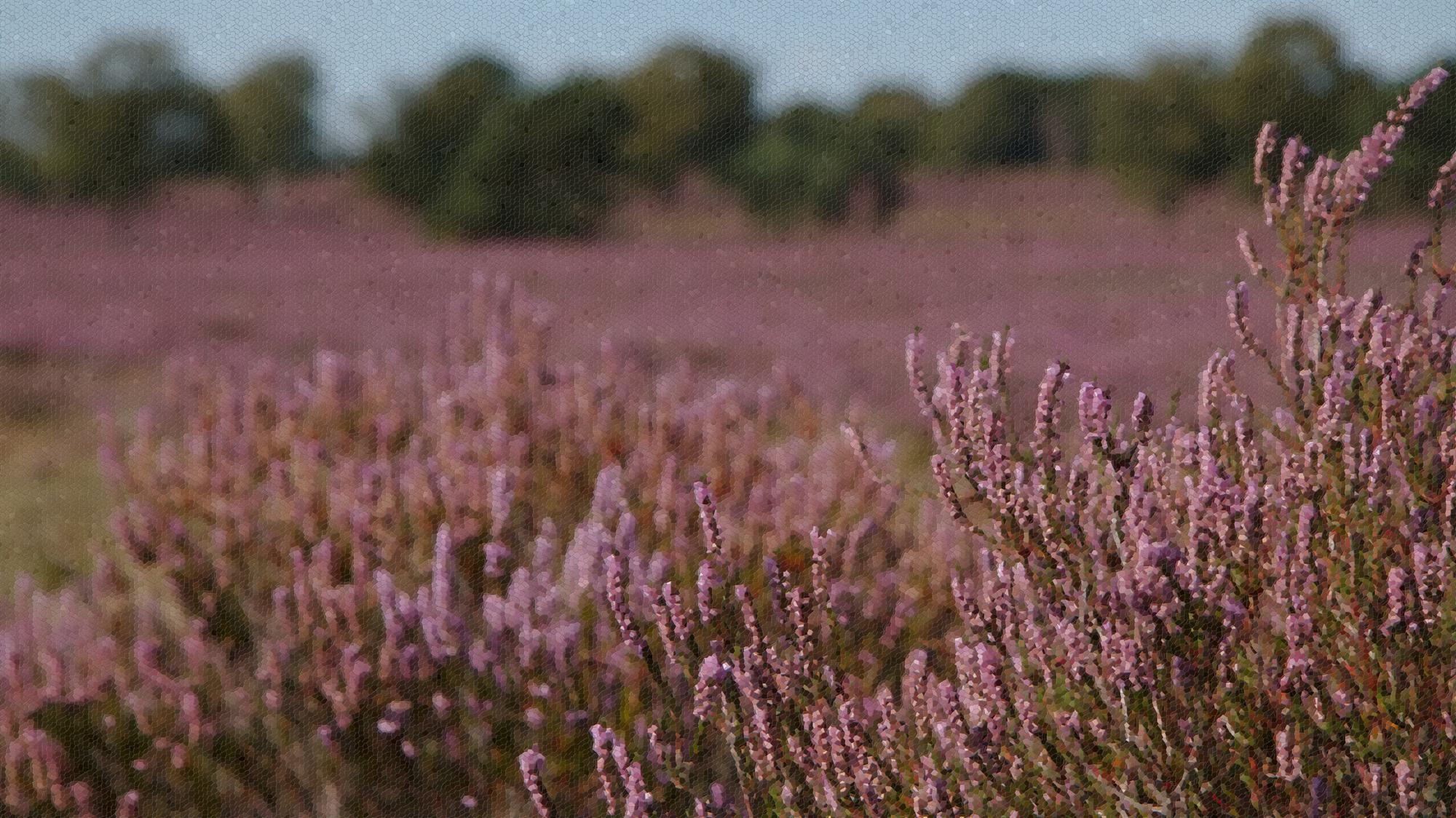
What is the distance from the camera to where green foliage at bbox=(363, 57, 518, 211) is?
74.3ft

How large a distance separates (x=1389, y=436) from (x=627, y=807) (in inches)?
43.3

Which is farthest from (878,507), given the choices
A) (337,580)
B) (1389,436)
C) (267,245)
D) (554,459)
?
(267,245)

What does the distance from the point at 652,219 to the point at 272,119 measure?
24.6ft

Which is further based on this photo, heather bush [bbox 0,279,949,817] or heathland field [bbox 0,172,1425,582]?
heathland field [bbox 0,172,1425,582]

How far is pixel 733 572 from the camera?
10.5ft

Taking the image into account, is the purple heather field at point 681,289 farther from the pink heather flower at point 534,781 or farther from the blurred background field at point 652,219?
the pink heather flower at point 534,781

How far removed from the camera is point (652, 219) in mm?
27516

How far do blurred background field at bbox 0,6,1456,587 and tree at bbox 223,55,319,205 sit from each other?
0.42 feet

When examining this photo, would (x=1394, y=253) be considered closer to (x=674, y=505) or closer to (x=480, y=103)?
(x=674, y=505)

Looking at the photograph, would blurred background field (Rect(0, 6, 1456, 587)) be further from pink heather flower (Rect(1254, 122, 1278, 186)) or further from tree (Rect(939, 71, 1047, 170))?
pink heather flower (Rect(1254, 122, 1278, 186))

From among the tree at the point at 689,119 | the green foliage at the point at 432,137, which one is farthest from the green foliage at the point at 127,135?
the tree at the point at 689,119

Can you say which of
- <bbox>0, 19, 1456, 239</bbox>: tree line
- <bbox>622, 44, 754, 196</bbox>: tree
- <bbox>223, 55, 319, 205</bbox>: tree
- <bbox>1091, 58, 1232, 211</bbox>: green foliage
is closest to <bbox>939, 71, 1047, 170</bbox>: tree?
<bbox>0, 19, 1456, 239</bbox>: tree line

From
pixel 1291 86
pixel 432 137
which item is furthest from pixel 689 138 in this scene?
pixel 1291 86

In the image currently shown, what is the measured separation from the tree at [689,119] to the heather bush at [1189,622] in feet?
88.6
